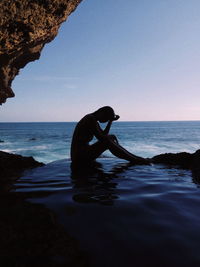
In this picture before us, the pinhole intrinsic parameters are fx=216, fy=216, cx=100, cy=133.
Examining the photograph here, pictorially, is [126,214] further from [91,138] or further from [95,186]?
[91,138]

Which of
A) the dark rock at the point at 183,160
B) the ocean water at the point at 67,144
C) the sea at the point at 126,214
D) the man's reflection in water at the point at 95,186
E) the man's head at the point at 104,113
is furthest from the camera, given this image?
the ocean water at the point at 67,144

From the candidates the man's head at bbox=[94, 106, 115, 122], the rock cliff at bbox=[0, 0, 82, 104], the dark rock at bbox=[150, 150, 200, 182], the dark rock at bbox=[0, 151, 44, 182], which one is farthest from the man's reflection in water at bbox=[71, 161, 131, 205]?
the rock cliff at bbox=[0, 0, 82, 104]

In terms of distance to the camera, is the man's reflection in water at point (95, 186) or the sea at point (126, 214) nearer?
the sea at point (126, 214)

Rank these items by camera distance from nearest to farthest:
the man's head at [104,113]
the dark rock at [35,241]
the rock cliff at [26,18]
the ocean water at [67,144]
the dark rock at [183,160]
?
the dark rock at [35,241]
the dark rock at [183,160]
the man's head at [104,113]
the rock cliff at [26,18]
the ocean water at [67,144]

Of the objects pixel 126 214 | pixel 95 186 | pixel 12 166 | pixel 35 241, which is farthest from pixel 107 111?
pixel 35 241

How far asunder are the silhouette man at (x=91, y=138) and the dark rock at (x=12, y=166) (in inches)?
56.1

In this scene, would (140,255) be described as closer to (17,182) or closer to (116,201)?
(116,201)

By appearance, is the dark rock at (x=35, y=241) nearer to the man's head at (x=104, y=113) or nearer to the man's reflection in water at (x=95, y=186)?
the man's reflection in water at (x=95, y=186)

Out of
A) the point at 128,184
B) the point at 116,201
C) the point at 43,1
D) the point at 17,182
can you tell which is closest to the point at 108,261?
the point at 116,201

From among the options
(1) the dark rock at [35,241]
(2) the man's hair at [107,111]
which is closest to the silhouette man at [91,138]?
(2) the man's hair at [107,111]

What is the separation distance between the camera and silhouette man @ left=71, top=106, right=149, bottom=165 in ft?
20.2

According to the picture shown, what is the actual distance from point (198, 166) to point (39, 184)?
13.6 ft

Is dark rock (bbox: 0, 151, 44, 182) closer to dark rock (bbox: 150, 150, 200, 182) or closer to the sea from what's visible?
the sea

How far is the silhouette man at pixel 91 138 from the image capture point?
6.16m
